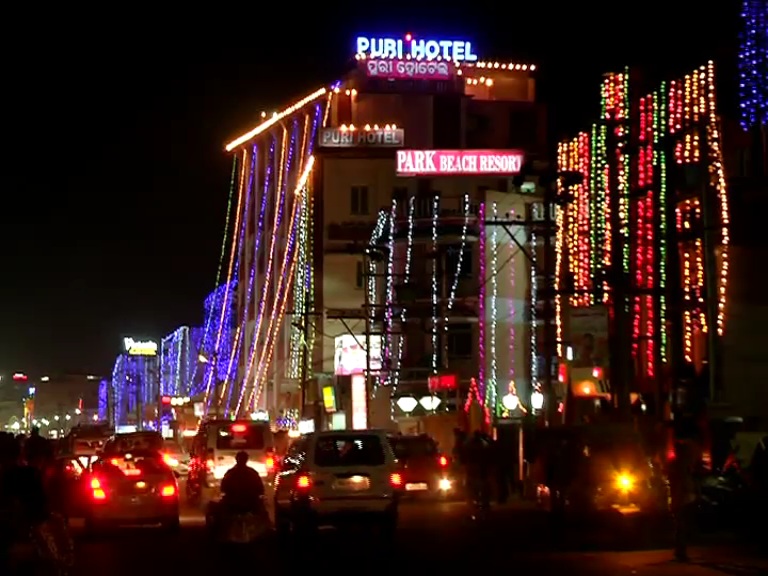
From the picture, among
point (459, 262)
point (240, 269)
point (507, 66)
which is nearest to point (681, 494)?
point (459, 262)

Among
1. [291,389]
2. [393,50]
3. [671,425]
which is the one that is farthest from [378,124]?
[671,425]

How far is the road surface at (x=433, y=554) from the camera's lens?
18.7 m

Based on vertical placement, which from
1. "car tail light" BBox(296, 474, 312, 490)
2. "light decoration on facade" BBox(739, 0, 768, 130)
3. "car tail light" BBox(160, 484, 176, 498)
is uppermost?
"light decoration on facade" BBox(739, 0, 768, 130)

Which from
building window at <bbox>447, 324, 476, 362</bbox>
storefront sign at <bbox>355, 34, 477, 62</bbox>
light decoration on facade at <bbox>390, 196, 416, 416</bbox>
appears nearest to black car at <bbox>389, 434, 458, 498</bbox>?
light decoration on facade at <bbox>390, 196, 416, 416</bbox>

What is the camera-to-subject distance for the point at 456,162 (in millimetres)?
62719

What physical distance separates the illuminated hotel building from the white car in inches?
983

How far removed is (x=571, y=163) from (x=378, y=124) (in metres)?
28.6

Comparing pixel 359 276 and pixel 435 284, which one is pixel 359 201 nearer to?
pixel 359 276

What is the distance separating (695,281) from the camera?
38812 mm

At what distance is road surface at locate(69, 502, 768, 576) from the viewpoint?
61.3ft

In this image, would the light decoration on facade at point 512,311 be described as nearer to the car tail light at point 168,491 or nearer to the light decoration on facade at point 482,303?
the light decoration on facade at point 482,303

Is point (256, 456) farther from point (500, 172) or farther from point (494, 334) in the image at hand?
point (500, 172)

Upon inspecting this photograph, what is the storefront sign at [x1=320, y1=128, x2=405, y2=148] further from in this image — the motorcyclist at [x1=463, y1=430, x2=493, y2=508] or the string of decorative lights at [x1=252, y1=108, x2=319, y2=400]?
the motorcyclist at [x1=463, y1=430, x2=493, y2=508]

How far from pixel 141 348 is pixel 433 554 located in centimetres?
14488
